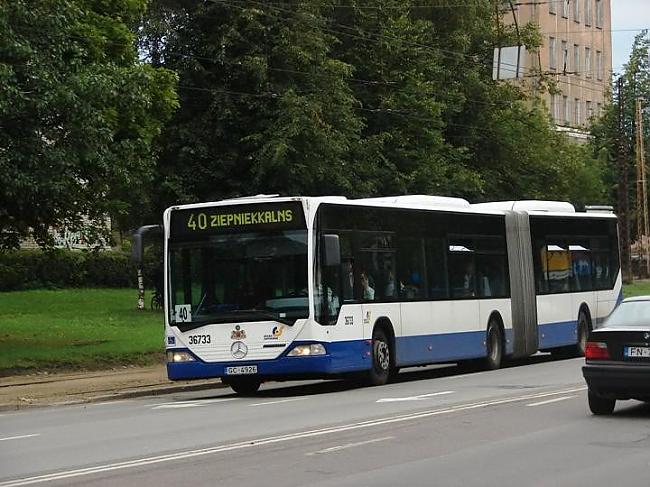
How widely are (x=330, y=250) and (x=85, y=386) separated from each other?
618 centimetres

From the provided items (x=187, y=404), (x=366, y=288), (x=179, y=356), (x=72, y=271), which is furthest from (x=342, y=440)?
(x=72, y=271)

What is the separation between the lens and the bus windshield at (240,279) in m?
20.1

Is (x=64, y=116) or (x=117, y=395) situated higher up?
(x=64, y=116)

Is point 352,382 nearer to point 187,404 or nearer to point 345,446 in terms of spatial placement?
point 187,404

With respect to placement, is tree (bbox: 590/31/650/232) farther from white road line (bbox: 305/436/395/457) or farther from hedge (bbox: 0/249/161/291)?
white road line (bbox: 305/436/395/457)

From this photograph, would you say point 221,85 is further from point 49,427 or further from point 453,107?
point 49,427

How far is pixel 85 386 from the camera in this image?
77.8 feet

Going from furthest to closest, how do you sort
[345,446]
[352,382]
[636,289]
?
[636,289], [352,382], [345,446]

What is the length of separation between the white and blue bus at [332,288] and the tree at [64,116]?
5.00 meters

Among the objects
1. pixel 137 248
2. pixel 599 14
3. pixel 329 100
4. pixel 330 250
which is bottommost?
pixel 330 250

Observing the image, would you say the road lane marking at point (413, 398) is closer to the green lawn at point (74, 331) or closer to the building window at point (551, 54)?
the green lawn at point (74, 331)

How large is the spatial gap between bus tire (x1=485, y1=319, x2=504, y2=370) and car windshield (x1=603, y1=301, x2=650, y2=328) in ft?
33.7

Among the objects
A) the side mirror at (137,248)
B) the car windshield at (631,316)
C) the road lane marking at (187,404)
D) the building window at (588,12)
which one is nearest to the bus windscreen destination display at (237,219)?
the side mirror at (137,248)

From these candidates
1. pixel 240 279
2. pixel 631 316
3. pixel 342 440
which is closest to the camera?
pixel 342 440
